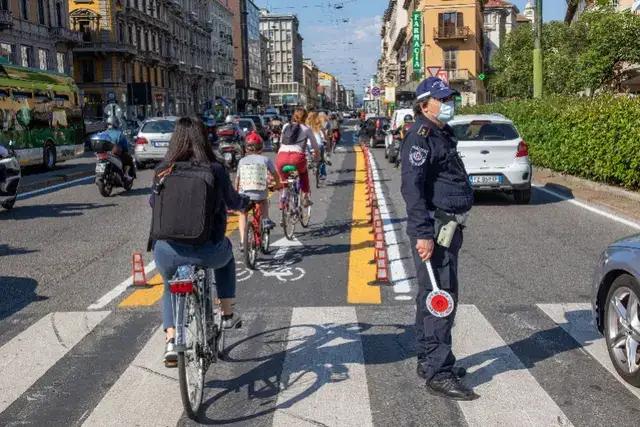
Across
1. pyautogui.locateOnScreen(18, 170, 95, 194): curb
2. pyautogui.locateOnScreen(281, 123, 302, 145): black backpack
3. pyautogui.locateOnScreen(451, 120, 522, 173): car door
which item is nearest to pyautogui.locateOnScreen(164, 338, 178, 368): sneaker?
pyautogui.locateOnScreen(281, 123, 302, 145): black backpack

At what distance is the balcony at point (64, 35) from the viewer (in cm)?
5319

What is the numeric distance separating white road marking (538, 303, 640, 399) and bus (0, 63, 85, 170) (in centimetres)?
1776

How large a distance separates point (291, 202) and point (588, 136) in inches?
299

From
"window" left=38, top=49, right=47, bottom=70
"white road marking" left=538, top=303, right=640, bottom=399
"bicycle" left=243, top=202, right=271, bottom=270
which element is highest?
"window" left=38, top=49, right=47, bottom=70

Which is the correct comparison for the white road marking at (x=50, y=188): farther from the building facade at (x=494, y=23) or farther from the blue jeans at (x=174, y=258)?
the building facade at (x=494, y=23)

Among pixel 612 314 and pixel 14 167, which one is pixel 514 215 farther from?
pixel 14 167

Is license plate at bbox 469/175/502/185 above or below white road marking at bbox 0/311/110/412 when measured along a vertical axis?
above

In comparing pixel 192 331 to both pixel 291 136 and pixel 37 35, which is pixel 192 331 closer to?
pixel 291 136

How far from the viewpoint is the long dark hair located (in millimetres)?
4348

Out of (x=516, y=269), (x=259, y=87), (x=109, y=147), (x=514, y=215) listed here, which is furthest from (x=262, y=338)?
(x=259, y=87)

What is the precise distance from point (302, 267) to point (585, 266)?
3.07m

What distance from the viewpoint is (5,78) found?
21844mm

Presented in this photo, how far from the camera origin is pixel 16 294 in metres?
7.29

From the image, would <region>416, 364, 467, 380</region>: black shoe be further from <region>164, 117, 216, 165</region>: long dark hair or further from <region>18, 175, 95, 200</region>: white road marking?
<region>18, 175, 95, 200</region>: white road marking
